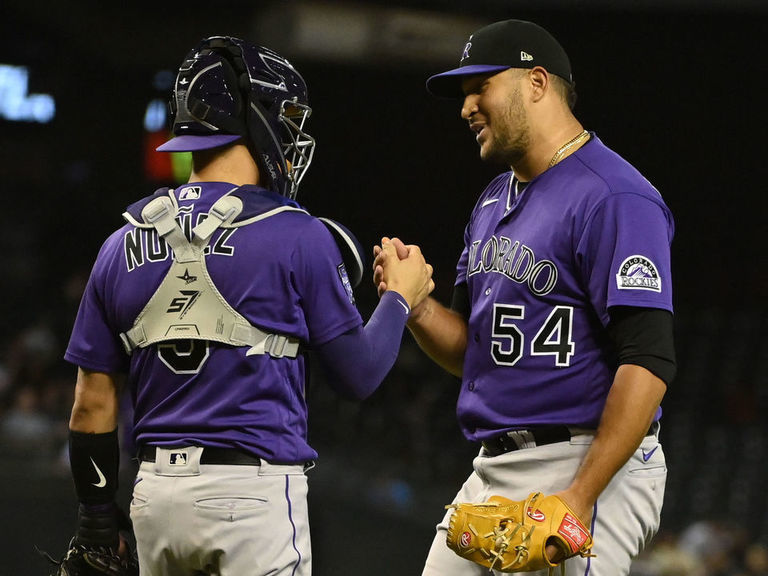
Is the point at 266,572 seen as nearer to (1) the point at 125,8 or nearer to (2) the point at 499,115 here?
(2) the point at 499,115

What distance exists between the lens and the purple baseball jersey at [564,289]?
210 centimetres

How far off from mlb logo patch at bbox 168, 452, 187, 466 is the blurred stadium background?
4980 millimetres

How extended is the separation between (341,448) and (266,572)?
598 cm

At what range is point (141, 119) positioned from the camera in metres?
8.62

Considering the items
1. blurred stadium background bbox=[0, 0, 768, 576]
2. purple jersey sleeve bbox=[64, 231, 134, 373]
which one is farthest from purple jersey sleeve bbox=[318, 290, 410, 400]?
blurred stadium background bbox=[0, 0, 768, 576]

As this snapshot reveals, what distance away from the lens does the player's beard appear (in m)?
2.41

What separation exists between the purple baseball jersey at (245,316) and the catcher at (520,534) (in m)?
0.39

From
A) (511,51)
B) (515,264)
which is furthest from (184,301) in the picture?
(511,51)

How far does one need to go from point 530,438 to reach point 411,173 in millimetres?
7319

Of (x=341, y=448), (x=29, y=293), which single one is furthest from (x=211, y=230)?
(x=29, y=293)

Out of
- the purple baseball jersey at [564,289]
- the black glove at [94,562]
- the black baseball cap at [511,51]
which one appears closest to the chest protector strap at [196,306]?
the black glove at [94,562]

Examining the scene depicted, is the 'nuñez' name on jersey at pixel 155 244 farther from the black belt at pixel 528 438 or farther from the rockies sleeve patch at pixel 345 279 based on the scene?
the black belt at pixel 528 438

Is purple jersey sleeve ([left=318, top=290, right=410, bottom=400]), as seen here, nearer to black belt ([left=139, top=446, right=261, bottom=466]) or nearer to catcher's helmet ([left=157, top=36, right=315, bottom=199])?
black belt ([left=139, top=446, right=261, bottom=466])

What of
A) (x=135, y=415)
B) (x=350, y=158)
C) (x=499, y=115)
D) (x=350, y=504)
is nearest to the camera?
(x=135, y=415)
